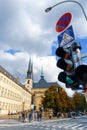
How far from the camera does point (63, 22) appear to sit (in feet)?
18.4

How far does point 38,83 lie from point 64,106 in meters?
95.7

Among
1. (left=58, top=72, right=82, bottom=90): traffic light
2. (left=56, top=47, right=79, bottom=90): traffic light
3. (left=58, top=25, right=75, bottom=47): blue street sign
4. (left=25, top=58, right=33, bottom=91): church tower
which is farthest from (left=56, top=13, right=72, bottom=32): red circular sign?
(left=25, top=58, right=33, bottom=91): church tower

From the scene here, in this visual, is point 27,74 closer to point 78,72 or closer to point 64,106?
point 64,106

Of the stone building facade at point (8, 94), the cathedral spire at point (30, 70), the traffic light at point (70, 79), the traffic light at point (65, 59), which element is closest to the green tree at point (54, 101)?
the stone building facade at point (8, 94)

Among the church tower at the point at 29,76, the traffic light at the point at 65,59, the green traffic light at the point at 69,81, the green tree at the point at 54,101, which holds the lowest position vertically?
the green traffic light at the point at 69,81

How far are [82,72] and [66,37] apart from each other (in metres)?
A: 1.34

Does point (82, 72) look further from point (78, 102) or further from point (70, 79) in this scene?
point (78, 102)

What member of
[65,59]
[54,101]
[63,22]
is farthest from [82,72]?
[54,101]

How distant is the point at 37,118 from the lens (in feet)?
139

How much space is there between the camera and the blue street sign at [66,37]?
16.5 ft

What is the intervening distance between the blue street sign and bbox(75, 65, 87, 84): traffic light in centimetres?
109

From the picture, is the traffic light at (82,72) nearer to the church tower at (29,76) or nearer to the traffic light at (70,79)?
the traffic light at (70,79)

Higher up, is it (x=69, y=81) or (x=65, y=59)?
(x=65, y=59)

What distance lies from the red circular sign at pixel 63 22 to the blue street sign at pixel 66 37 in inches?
8.3
